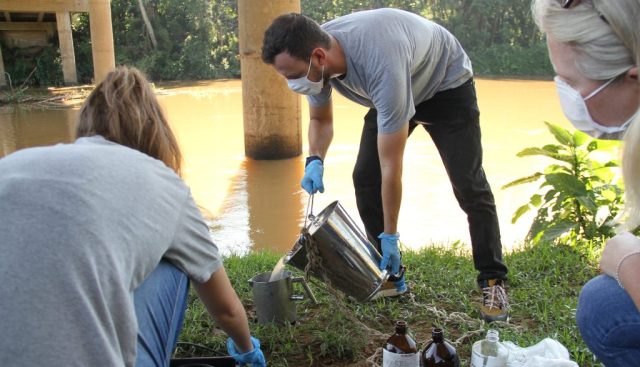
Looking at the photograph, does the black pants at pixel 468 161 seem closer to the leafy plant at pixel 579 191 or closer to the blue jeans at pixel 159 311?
the leafy plant at pixel 579 191

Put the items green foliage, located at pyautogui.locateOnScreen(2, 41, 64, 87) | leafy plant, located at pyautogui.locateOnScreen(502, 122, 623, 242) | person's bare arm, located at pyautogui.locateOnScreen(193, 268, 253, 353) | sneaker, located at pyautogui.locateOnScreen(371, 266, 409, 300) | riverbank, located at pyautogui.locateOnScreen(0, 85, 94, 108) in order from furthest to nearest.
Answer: green foliage, located at pyautogui.locateOnScreen(2, 41, 64, 87)
riverbank, located at pyautogui.locateOnScreen(0, 85, 94, 108)
leafy plant, located at pyautogui.locateOnScreen(502, 122, 623, 242)
sneaker, located at pyautogui.locateOnScreen(371, 266, 409, 300)
person's bare arm, located at pyautogui.locateOnScreen(193, 268, 253, 353)

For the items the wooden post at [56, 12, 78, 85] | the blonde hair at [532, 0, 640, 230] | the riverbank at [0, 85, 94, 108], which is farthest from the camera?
the wooden post at [56, 12, 78, 85]

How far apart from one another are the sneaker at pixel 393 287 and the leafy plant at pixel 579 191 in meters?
1.41

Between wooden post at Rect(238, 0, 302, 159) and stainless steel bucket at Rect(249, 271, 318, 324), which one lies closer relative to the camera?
stainless steel bucket at Rect(249, 271, 318, 324)

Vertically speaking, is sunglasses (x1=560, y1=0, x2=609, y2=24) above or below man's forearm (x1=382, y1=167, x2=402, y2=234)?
above

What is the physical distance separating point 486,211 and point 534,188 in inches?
160

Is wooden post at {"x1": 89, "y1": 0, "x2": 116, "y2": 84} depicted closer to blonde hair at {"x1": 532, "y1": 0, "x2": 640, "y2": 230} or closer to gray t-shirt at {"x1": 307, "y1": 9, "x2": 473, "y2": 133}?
gray t-shirt at {"x1": 307, "y1": 9, "x2": 473, "y2": 133}

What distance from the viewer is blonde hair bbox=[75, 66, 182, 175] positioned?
1877 mm

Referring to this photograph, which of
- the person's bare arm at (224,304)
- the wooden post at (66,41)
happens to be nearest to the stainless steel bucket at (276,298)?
the person's bare arm at (224,304)

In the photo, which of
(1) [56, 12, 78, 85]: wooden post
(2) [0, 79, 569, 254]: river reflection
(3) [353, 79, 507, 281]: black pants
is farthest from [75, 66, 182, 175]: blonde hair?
(1) [56, 12, 78, 85]: wooden post

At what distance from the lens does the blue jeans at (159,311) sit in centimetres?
182

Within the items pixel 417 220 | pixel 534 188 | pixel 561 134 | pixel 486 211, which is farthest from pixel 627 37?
pixel 534 188

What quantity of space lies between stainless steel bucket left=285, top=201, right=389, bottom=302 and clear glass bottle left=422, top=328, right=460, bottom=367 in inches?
28.0

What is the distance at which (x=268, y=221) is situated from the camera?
20.3 feet
